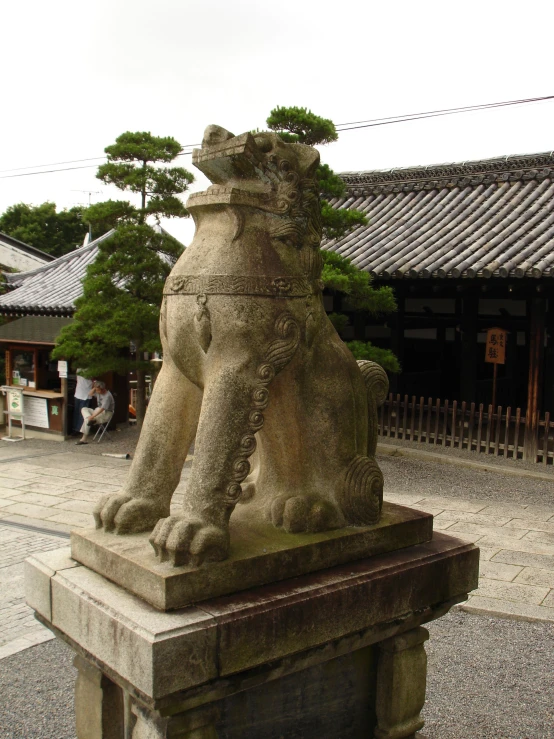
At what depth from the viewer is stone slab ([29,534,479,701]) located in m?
2.31

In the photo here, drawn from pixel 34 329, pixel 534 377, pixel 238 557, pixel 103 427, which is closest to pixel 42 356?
pixel 34 329

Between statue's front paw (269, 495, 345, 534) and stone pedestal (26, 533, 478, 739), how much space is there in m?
0.20

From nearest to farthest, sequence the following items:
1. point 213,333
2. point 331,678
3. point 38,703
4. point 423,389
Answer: point 213,333 < point 331,678 < point 38,703 < point 423,389

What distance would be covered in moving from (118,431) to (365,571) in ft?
37.5

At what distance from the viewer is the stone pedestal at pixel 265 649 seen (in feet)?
7.75

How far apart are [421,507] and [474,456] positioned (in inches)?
117

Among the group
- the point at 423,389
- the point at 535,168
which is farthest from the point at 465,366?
the point at 535,168

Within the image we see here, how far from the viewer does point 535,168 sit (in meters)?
13.2

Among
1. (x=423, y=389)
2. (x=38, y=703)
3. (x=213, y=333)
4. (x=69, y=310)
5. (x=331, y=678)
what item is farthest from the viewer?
(x=423, y=389)

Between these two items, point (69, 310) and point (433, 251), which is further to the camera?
point (69, 310)

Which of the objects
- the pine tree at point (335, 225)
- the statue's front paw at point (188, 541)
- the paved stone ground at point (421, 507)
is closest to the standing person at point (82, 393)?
the paved stone ground at point (421, 507)

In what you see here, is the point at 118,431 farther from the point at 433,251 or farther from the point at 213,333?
the point at 213,333

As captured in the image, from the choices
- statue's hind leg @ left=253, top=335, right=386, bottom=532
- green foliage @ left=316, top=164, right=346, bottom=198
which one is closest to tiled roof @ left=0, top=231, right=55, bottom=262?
green foliage @ left=316, top=164, right=346, bottom=198

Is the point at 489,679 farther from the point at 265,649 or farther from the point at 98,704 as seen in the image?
the point at 98,704
